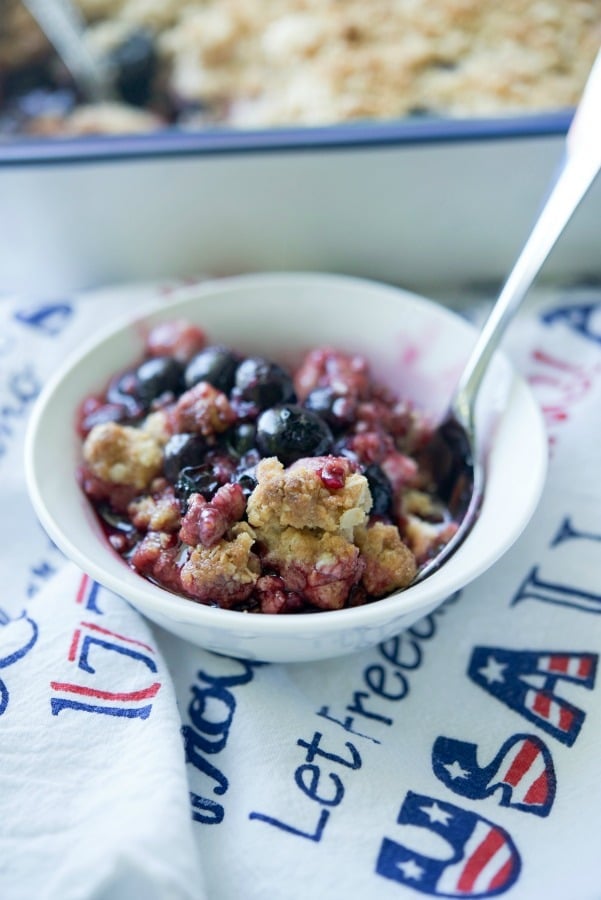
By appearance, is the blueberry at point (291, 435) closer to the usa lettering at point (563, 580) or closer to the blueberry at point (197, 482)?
the blueberry at point (197, 482)

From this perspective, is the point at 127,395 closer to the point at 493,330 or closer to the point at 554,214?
the point at 493,330

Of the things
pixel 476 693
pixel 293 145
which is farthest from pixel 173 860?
pixel 293 145

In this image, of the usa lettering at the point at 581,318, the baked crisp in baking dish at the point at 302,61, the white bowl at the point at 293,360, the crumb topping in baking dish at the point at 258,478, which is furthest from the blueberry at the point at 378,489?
the baked crisp in baking dish at the point at 302,61

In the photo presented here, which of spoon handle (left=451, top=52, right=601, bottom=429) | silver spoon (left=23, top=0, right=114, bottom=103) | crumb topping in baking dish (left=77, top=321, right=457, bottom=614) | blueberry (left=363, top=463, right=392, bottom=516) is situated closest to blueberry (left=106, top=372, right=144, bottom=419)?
crumb topping in baking dish (left=77, top=321, right=457, bottom=614)

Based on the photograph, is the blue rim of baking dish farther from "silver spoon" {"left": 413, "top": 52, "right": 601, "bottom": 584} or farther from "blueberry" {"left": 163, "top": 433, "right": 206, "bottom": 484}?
"blueberry" {"left": 163, "top": 433, "right": 206, "bottom": 484}

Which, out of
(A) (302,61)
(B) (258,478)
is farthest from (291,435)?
(A) (302,61)
